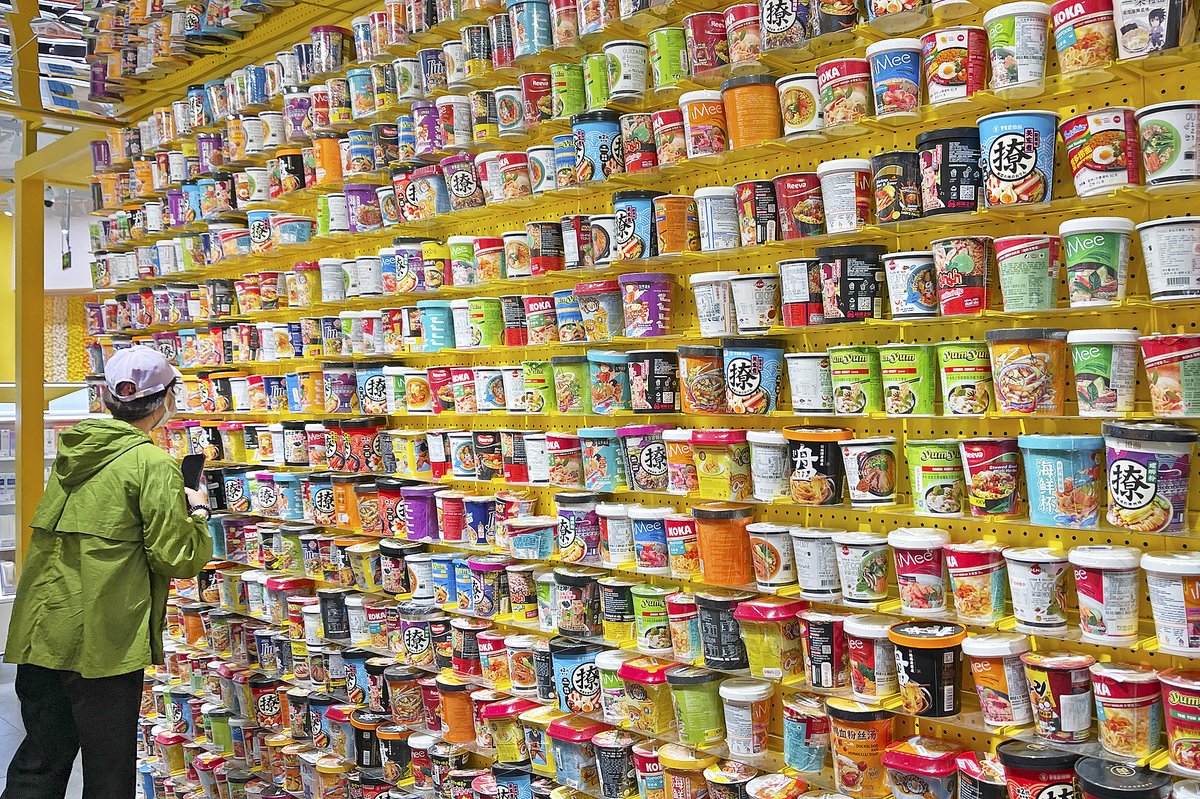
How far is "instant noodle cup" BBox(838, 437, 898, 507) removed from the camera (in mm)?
2322

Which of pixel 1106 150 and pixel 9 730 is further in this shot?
pixel 9 730

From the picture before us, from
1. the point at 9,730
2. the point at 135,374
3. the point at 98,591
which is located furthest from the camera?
the point at 9,730

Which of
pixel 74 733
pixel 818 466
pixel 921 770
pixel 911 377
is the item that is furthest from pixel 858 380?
pixel 74 733

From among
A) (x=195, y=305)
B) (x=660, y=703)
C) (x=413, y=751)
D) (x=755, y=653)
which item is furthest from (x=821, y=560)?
(x=195, y=305)

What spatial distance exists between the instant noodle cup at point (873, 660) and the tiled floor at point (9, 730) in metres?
3.90

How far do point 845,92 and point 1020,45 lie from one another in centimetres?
39

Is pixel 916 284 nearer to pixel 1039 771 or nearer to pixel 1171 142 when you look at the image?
pixel 1171 142

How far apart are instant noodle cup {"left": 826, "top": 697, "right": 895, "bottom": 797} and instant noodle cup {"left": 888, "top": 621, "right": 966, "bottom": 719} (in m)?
0.12

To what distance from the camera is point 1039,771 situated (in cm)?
199

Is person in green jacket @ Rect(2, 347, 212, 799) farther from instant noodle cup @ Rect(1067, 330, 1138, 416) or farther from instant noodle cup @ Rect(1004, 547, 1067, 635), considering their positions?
instant noodle cup @ Rect(1067, 330, 1138, 416)

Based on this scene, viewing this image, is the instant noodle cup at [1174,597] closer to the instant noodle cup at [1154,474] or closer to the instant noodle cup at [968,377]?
the instant noodle cup at [1154,474]

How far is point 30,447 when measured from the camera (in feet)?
20.8

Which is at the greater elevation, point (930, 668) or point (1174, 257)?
point (1174, 257)

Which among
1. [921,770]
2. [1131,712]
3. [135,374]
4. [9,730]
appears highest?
[135,374]
